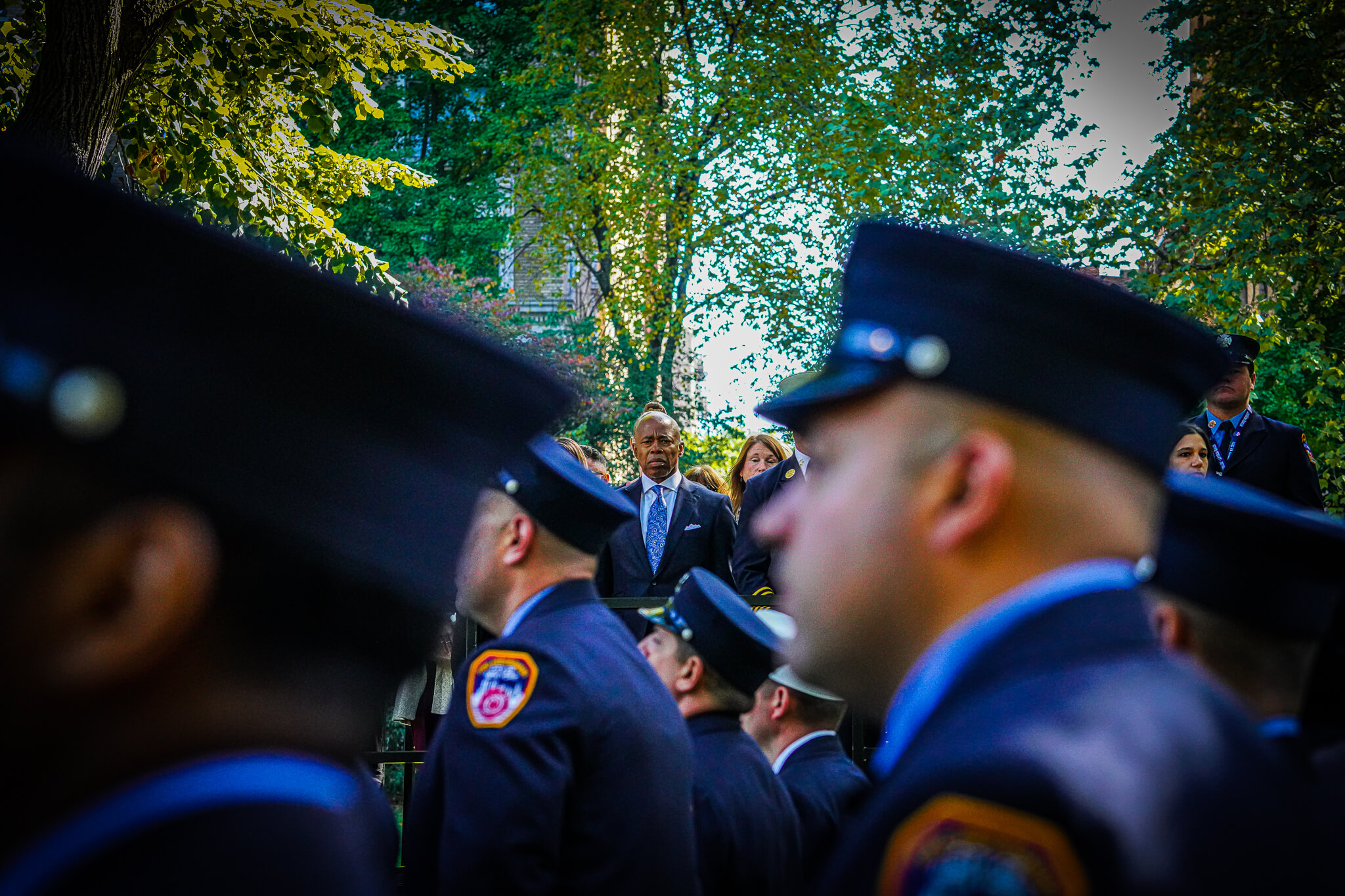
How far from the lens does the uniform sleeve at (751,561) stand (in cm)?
750

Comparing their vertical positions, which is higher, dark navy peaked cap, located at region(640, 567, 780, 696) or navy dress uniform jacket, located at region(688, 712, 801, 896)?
dark navy peaked cap, located at region(640, 567, 780, 696)

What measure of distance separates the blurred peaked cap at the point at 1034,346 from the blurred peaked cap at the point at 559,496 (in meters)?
1.78

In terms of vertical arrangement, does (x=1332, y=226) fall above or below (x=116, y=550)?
above

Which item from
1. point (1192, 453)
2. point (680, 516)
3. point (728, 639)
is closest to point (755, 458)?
point (680, 516)

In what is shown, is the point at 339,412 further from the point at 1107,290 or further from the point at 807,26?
the point at 807,26

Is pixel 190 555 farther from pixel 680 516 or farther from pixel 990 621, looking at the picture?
pixel 680 516

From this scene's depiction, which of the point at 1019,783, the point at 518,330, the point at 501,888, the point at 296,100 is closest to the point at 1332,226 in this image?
the point at 296,100

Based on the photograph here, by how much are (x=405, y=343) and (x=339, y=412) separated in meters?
0.13

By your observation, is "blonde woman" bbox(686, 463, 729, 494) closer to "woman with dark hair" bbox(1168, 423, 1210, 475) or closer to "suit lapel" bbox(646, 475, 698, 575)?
"suit lapel" bbox(646, 475, 698, 575)

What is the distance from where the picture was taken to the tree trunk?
7477mm

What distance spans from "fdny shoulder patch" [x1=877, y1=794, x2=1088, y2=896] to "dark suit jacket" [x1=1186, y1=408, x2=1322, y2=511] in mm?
7346

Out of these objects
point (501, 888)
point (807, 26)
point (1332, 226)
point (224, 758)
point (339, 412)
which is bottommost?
point (501, 888)

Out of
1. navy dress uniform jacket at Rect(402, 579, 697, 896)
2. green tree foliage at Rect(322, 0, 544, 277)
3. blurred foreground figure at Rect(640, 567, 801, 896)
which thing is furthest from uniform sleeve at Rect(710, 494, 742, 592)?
green tree foliage at Rect(322, 0, 544, 277)

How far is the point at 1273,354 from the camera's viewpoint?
20.3 meters
